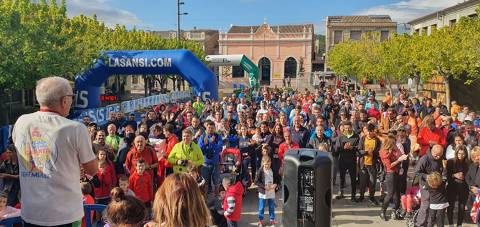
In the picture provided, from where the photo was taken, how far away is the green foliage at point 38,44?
44.1 ft

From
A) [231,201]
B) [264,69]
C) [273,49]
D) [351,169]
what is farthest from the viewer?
[264,69]

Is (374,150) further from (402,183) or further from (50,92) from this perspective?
(50,92)

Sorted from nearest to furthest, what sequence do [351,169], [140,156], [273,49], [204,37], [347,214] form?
[140,156], [347,214], [351,169], [273,49], [204,37]

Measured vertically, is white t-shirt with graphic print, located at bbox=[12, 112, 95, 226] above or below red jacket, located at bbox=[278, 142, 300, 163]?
above

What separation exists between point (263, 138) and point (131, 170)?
125 inches

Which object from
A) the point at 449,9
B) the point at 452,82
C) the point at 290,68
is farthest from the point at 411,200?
the point at 290,68

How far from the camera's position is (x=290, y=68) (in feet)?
192

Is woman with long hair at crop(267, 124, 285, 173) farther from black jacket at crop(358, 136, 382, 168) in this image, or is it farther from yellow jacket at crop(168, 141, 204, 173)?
yellow jacket at crop(168, 141, 204, 173)

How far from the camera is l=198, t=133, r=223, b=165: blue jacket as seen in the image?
7934 millimetres

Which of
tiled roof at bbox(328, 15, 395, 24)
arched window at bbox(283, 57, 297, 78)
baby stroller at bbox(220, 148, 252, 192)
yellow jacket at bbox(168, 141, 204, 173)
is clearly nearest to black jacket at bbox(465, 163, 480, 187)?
baby stroller at bbox(220, 148, 252, 192)

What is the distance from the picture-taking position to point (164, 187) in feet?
7.81

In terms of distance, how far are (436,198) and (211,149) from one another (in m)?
3.95

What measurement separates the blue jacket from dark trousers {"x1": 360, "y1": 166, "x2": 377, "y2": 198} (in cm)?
281

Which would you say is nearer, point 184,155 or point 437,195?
point 437,195
